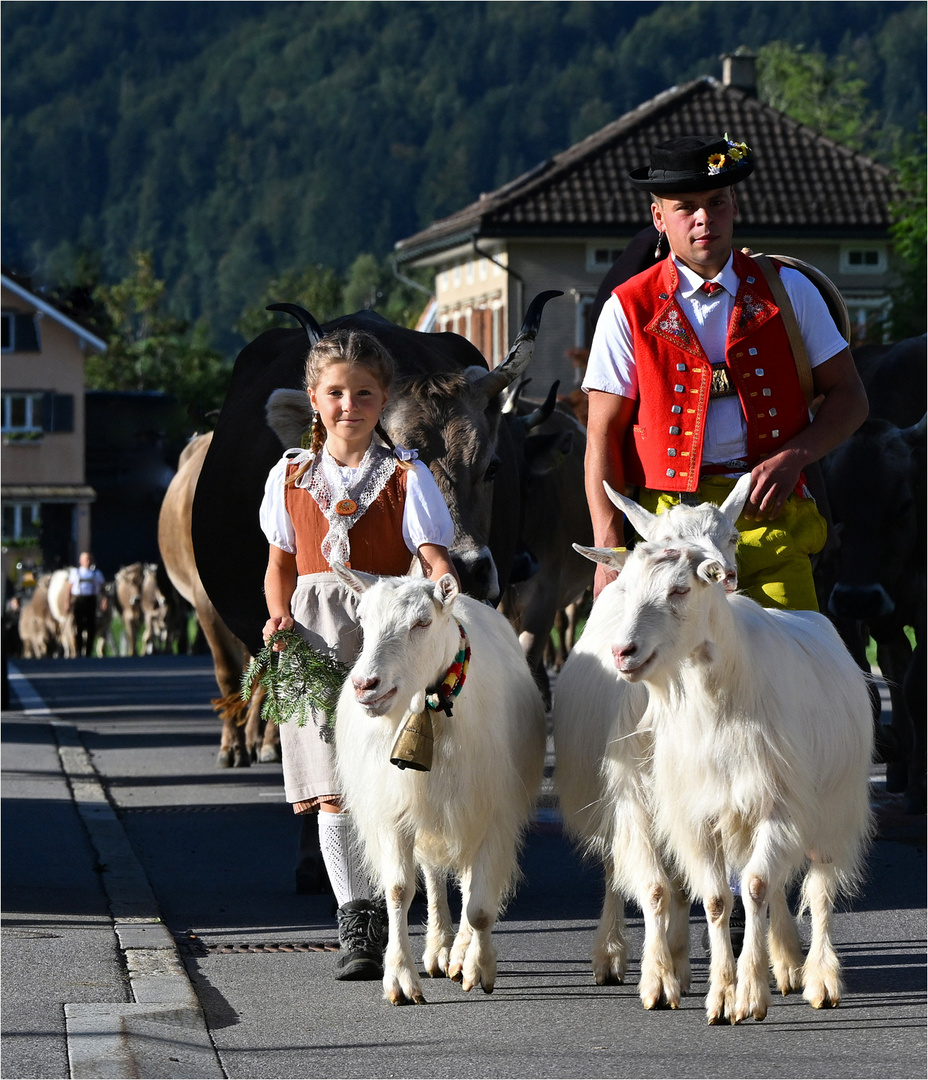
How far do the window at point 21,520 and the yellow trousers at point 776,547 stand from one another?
59607 millimetres

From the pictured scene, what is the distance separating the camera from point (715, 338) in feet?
20.0

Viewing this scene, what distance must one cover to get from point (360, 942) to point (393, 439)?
2.11 m

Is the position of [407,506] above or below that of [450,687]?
above

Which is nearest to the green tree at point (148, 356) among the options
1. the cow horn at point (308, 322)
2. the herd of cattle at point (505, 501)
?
the herd of cattle at point (505, 501)

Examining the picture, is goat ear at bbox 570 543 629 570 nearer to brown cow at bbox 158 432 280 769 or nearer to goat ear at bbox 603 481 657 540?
goat ear at bbox 603 481 657 540

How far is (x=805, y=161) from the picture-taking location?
50.6 meters

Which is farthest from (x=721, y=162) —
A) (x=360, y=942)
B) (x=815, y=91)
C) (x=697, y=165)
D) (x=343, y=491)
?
(x=815, y=91)

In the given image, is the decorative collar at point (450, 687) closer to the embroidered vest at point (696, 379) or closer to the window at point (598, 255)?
the embroidered vest at point (696, 379)

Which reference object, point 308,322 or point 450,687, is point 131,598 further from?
point 450,687

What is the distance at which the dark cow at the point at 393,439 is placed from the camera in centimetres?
747

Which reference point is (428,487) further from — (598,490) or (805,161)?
(805,161)

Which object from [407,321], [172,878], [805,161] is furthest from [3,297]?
[172,878]

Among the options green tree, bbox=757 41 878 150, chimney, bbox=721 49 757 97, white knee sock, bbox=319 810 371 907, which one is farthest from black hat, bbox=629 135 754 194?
green tree, bbox=757 41 878 150

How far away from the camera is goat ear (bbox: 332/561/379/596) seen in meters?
5.70
